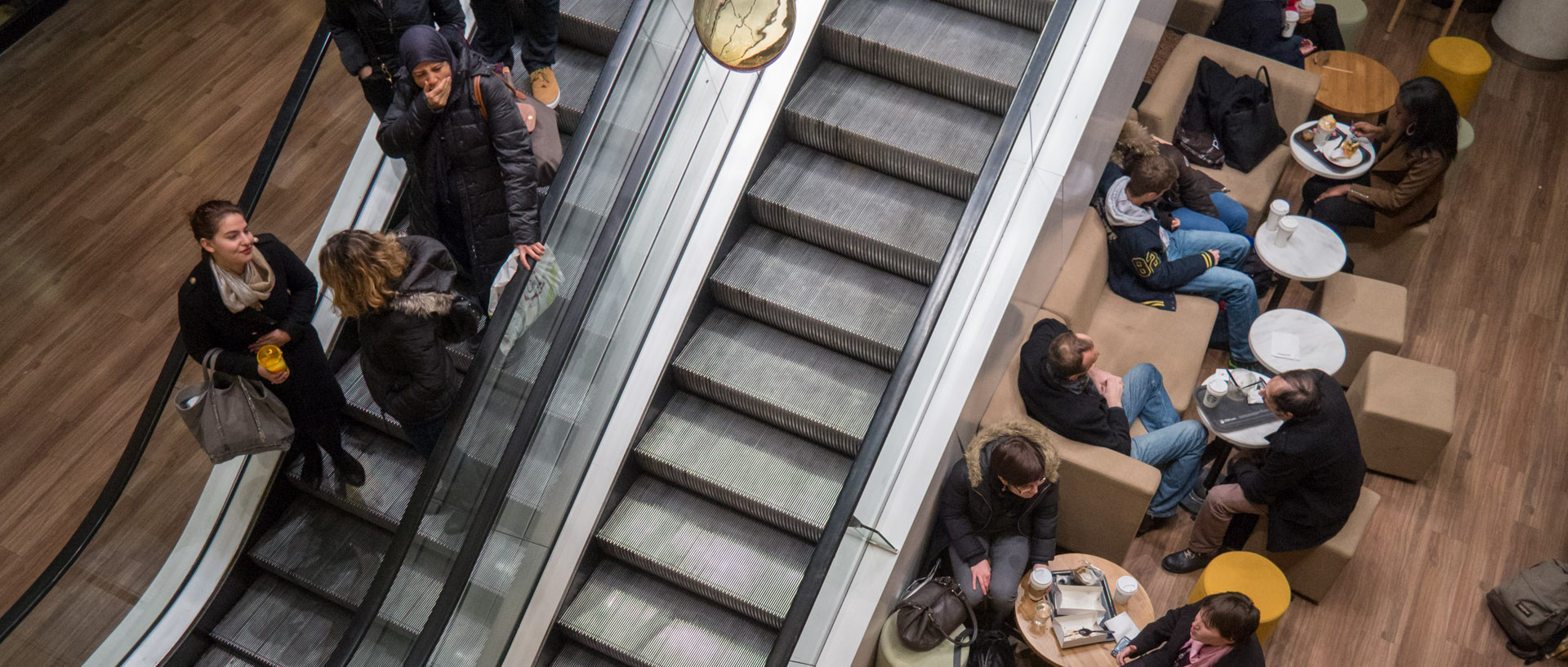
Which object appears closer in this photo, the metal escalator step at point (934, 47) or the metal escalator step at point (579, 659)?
the metal escalator step at point (579, 659)

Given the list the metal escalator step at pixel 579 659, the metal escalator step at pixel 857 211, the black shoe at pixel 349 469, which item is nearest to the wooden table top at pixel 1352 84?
the metal escalator step at pixel 857 211

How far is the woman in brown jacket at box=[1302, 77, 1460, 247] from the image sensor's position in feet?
20.8

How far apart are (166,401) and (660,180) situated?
8.02 ft

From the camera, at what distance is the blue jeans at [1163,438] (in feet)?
19.1

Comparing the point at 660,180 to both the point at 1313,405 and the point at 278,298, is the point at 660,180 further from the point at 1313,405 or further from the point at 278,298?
the point at 1313,405

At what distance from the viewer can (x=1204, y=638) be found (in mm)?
4625

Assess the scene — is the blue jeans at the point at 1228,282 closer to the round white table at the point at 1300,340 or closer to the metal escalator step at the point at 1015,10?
the round white table at the point at 1300,340

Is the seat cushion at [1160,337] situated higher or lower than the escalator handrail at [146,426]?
lower

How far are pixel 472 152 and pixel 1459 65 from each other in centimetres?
727

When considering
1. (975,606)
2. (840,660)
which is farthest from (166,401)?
(975,606)

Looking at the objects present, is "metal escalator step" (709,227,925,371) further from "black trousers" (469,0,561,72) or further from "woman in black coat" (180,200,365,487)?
"woman in black coat" (180,200,365,487)

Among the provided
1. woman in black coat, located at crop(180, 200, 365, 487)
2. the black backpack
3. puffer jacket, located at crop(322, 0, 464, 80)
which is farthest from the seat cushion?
woman in black coat, located at crop(180, 200, 365, 487)

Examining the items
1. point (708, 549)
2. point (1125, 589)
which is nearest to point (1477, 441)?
point (1125, 589)

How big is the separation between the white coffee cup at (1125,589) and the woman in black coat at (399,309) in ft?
10.5
